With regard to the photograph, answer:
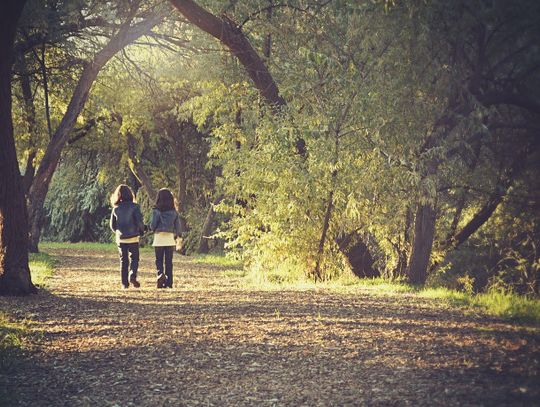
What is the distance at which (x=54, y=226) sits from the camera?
121 ft

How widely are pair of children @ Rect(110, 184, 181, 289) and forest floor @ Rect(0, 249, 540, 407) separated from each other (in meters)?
2.34

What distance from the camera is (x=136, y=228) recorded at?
1307 centimetres

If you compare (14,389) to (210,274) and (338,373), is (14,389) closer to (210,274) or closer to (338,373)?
(338,373)

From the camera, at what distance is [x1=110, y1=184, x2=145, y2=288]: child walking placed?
1304 cm

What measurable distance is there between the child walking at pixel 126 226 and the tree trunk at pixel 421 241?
17.2 feet

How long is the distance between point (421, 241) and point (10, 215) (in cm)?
753

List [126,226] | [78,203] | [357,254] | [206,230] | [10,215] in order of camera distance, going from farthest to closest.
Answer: [78,203]
[206,230]
[357,254]
[126,226]
[10,215]

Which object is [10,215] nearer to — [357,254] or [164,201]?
[164,201]

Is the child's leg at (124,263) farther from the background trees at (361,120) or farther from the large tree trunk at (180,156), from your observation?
the large tree trunk at (180,156)

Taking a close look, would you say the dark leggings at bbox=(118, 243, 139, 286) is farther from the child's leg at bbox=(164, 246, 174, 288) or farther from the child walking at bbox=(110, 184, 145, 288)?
the child's leg at bbox=(164, 246, 174, 288)

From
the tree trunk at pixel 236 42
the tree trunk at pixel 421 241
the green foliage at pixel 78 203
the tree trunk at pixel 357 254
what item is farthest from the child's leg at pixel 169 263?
the green foliage at pixel 78 203

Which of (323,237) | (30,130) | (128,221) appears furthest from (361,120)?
(30,130)

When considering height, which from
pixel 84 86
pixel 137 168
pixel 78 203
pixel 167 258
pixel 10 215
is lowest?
pixel 167 258

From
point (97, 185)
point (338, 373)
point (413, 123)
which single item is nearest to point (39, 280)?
point (413, 123)
